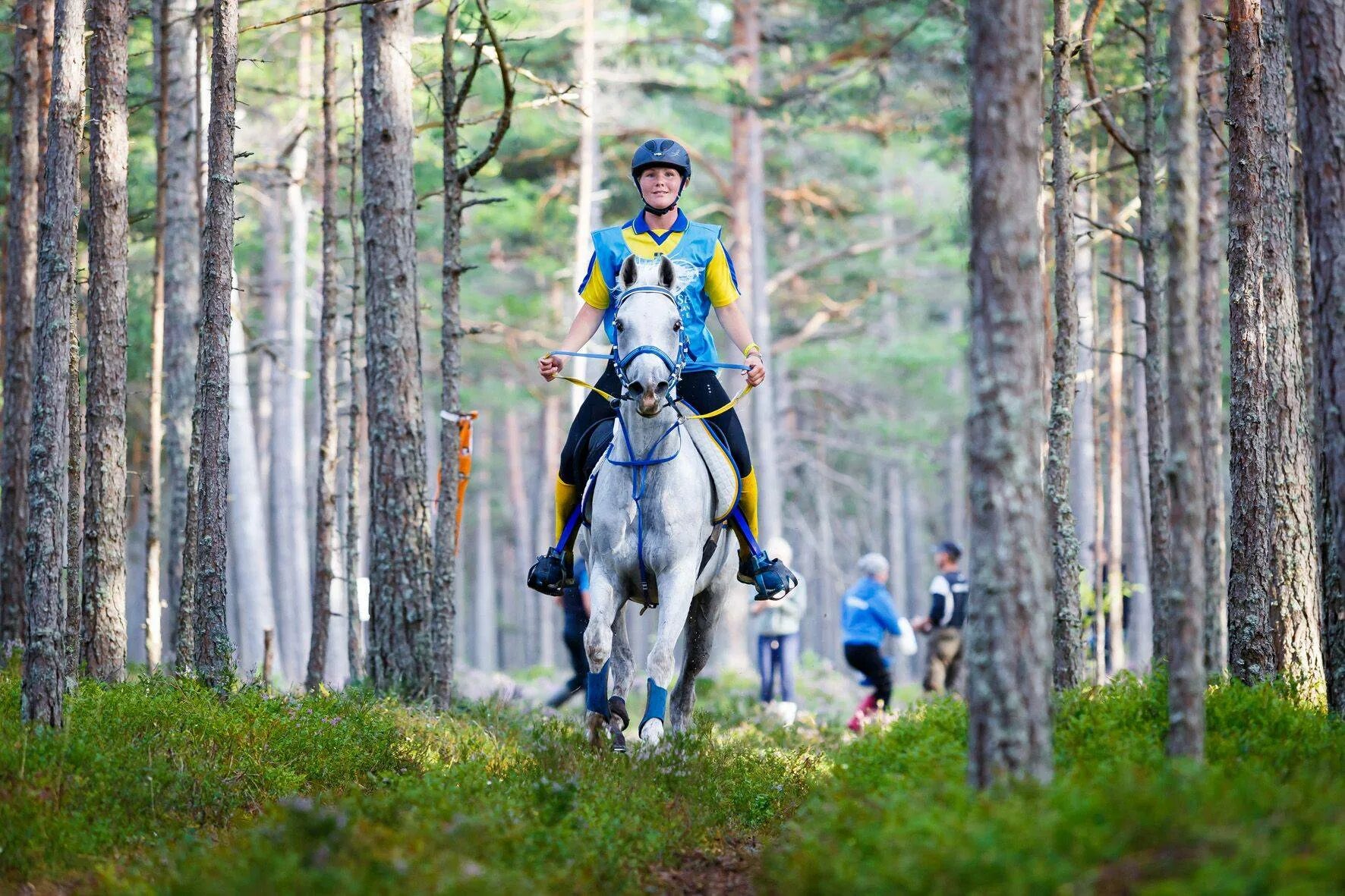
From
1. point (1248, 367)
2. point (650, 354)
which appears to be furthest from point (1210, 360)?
point (650, 354)

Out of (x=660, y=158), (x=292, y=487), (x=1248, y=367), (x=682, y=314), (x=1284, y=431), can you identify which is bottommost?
(x=292, y=487)

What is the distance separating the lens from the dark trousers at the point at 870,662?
17.7 meters

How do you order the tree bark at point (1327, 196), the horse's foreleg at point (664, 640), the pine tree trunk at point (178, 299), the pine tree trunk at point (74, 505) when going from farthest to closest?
1. the pine tree trunk at point (178, 299)
2. the pine tree trunk at point (74, 505)
3. the horse's foreleg at point (664, 640)
4. the tree bark at point (1327, 196)

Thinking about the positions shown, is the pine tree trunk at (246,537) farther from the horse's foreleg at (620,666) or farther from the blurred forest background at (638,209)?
the horse's foreleg at (620,666)

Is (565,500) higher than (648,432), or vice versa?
(648,432)

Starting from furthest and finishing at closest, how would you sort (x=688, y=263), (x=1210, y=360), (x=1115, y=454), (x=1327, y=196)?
(x=1115, y=454) < (x=688, y=263) < (x=1210, y=360) < (x=1327, y=196)

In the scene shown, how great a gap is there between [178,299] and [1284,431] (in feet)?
45.2

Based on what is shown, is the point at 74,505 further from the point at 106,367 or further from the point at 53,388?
the point at 53,388

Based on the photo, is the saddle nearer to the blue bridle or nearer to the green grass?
the blue bridle

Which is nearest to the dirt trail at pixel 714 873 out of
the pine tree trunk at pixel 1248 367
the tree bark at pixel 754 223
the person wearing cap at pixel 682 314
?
the person wearing cap at pixel 682 314

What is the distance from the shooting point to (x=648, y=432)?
907 cm

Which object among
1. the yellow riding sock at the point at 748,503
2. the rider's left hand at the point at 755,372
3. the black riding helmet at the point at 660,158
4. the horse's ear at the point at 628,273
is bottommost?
the yellow riding sock at the point at 748,503

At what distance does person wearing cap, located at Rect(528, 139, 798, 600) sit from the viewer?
31.8 ft

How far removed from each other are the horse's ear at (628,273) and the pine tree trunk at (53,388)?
3.64 meters
